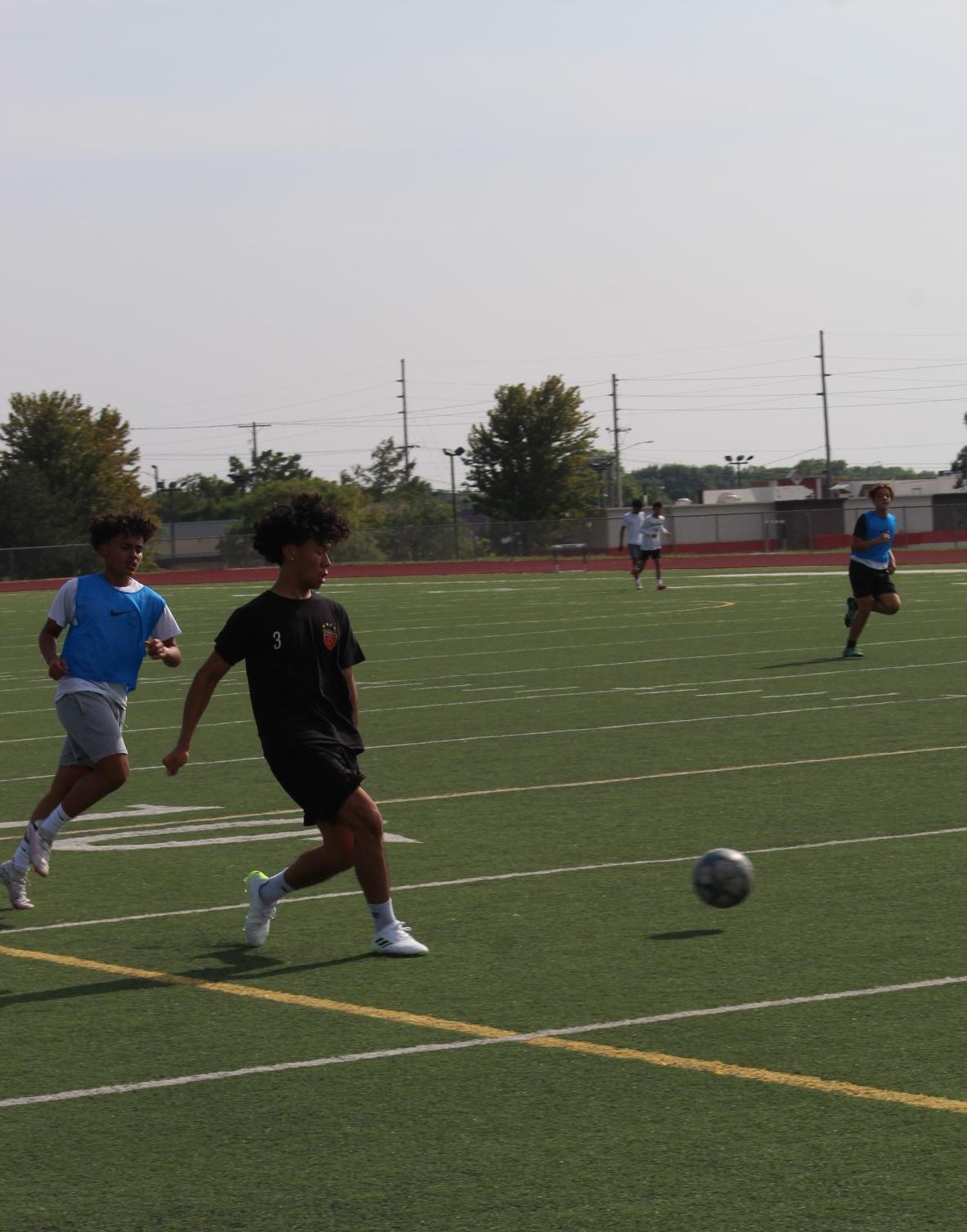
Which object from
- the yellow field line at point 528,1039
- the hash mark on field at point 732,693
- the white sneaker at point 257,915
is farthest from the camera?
the hash mark on field at point 732,693

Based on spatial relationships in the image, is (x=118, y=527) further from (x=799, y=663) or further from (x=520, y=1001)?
(x=799, y=663)

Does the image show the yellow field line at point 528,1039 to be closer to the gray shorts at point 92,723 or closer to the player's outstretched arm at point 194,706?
the player's outstretched arm at point 194,706

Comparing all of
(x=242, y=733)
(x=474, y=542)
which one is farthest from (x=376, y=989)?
(x=474, y=542)

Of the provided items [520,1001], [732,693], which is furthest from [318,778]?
[732,693]

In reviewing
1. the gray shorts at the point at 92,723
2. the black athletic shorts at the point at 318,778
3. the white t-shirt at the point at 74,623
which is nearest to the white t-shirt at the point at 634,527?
the white t-shirt at the point at 74,623

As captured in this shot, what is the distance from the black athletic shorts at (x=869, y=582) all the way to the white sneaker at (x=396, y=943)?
46.5 ft

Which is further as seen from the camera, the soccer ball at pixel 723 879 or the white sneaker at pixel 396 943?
the soccer ball at pixel 723 879

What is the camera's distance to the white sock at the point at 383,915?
7.85 metres

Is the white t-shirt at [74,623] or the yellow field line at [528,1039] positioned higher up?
the white t-shirt at [74,623]

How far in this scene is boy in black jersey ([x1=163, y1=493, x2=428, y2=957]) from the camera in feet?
25.4

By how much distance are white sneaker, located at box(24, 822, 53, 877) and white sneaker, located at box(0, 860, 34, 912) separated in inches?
3.0

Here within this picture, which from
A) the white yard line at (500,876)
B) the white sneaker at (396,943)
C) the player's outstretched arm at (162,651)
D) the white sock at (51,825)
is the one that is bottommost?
the white yard line at (500,876)

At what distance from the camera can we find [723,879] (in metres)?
8.27

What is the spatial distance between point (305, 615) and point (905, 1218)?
3.83 meters
